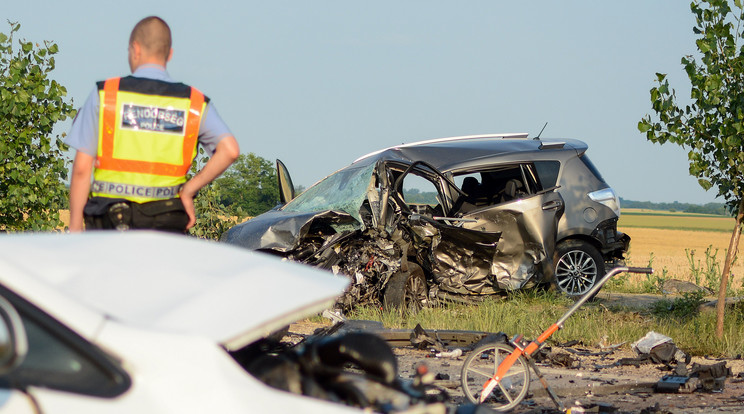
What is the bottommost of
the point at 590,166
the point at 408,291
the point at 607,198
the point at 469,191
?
the point at 408,291

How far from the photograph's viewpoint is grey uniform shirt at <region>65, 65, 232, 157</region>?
4.11m

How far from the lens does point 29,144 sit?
40.1ft

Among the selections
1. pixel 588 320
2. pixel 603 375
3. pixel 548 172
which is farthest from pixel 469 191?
pixel 603 375

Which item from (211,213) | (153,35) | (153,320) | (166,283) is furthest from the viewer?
(211,213)

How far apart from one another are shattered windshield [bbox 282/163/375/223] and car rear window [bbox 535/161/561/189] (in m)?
2.21

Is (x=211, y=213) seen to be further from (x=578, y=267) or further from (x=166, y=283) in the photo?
(x=166, y=283)

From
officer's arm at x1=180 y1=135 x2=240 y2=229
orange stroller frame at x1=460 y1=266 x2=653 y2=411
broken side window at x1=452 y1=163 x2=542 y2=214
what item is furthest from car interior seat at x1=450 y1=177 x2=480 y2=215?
officer's arm at x1=180 y1=135 x2=240 y2=229

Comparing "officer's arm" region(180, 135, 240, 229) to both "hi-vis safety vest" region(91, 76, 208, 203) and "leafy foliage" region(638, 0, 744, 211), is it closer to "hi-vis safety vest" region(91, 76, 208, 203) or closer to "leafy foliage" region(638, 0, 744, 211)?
"hi-vis safety vest" region(91, 76, 208, 203)

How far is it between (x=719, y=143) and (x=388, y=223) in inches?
146

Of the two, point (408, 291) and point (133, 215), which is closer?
point (133, 215)

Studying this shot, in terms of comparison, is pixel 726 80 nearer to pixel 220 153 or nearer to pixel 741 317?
pixel 741 317

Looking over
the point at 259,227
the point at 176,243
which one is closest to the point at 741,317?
the point at 259,227

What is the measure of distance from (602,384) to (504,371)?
1.86 meters

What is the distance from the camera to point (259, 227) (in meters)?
10.6
